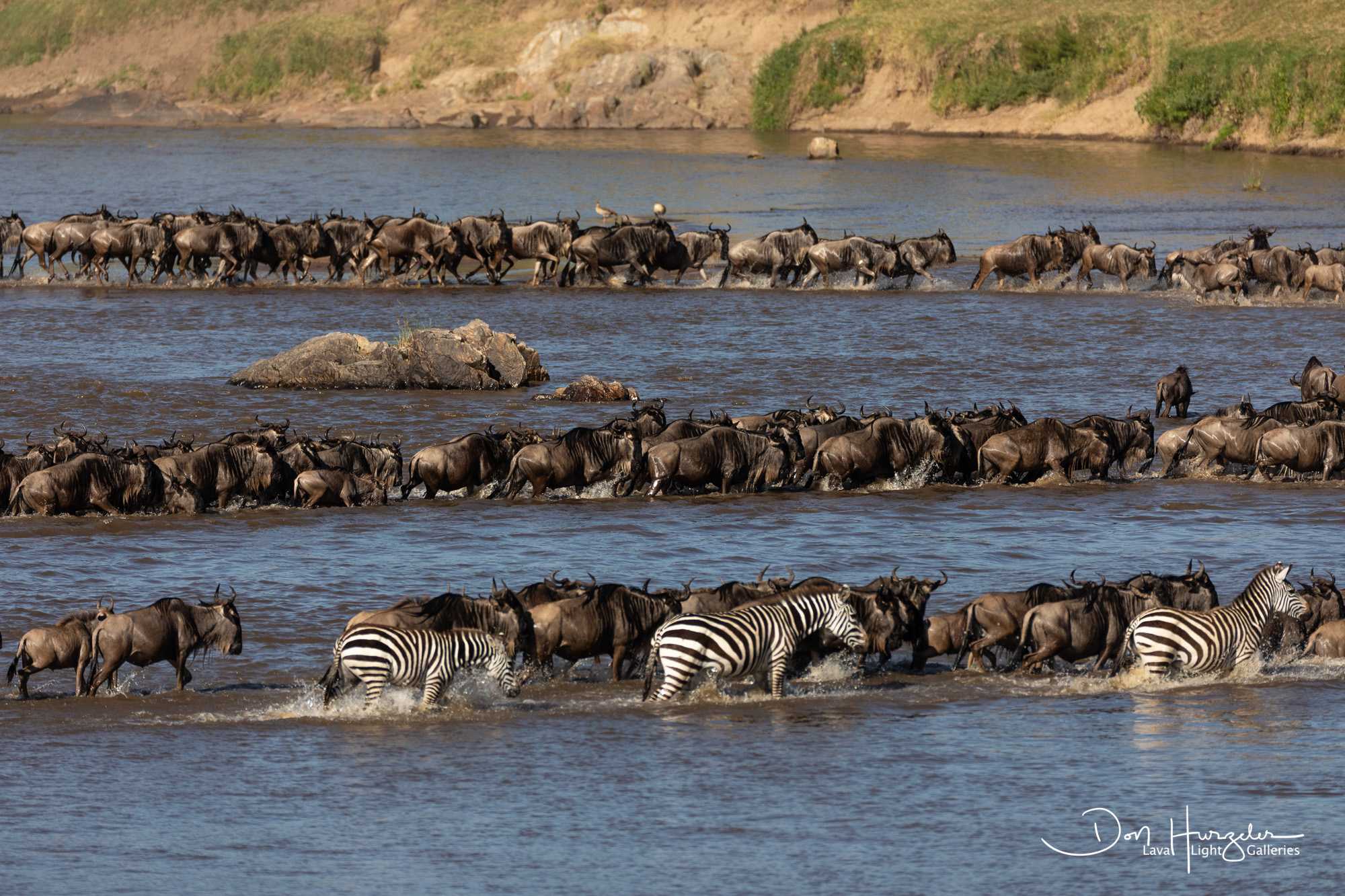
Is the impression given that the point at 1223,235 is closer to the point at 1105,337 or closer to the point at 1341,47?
the point at 1105,337

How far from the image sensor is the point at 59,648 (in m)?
10.0

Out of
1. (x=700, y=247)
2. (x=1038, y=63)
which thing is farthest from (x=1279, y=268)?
(x=1038, y=63)

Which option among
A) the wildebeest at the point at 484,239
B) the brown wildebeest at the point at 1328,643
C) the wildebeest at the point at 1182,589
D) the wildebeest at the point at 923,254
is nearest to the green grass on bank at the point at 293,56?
the wildebeest at the point at 484,239

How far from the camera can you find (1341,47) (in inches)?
2297

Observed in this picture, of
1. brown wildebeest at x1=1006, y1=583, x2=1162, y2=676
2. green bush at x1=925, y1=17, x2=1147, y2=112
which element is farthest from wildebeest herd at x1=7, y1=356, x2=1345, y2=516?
green bush at x1=925, y1=17, x2=1147, y2=112

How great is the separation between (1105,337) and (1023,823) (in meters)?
17.5

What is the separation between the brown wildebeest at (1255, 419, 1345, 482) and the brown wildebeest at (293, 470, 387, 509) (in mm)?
8461

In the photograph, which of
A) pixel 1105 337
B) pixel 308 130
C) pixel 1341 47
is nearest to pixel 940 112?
pixel 1341 47

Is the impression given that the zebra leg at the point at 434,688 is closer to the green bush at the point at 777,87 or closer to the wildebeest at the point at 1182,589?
the wildebeest at the point at 1182,589

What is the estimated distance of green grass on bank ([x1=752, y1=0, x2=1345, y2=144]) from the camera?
59906 millimetres

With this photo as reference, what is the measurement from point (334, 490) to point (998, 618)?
22.1 feet

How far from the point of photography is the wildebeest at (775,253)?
101 feet

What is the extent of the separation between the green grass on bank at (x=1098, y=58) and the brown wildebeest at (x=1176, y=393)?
43.4 meters

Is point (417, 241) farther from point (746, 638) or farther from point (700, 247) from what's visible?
point (746, 638)
